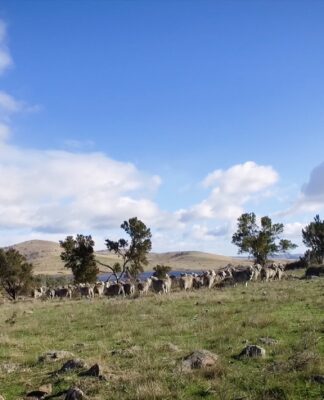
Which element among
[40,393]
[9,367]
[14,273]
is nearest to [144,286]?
[14,273]

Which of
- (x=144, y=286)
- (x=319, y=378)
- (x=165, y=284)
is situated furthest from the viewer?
(x=165, y=284)

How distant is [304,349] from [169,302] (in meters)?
16.9

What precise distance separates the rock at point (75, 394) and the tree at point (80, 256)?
55.1 m

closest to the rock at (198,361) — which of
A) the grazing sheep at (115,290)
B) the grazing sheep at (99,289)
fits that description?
the grazing sheep at (115,290)

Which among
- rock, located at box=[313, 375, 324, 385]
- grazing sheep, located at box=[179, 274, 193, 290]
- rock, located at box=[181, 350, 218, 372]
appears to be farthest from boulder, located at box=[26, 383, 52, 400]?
grazing sheep, located at box=[179, 274, 193, 290]

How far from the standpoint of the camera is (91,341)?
18.5 m

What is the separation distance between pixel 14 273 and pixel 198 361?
52.2m

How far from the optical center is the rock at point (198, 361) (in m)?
12.1

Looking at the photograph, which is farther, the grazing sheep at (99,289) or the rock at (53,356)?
the grazing sheep at (99,289)

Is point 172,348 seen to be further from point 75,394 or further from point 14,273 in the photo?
point 14,273

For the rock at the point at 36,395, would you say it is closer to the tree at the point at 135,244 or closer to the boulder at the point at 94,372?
the boulder at the point at 94,372

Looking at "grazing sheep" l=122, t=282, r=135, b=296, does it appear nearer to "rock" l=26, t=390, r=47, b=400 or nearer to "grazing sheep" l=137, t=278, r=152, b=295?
"grazing sheep" l=137, t=278, r=152, b=295

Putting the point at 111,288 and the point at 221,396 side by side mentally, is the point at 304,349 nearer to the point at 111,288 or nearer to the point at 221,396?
the point at 221,396

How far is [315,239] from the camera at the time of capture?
3275 inches
